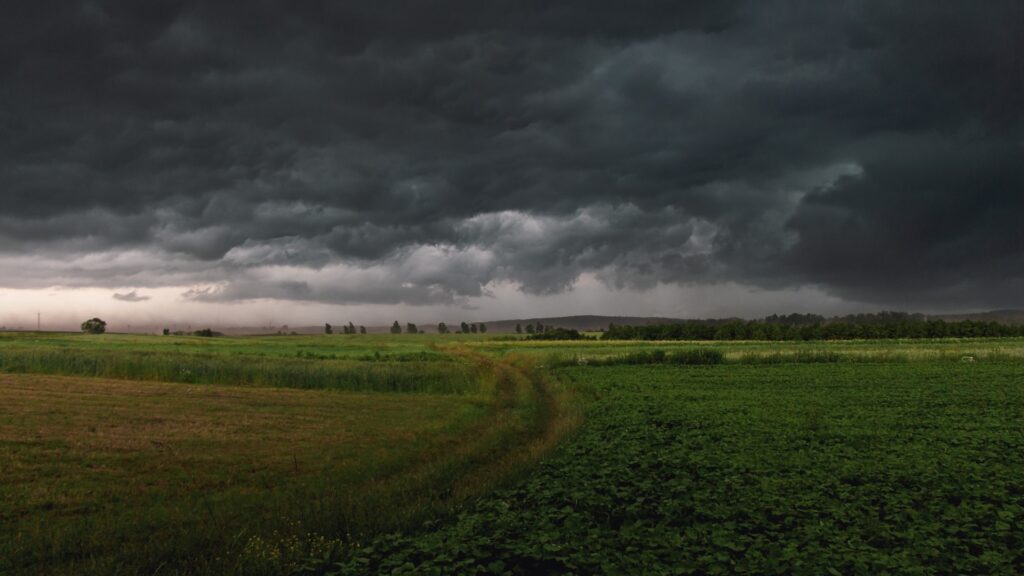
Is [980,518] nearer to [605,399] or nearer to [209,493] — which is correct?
[209,493]

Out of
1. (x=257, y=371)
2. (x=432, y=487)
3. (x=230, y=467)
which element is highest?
(x=257, y=371)

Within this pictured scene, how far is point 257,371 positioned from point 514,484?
30.0 metres

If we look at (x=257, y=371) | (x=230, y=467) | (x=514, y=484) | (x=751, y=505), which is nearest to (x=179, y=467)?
(x=230, y=467)

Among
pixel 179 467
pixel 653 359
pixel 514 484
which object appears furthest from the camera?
pixel 653 359

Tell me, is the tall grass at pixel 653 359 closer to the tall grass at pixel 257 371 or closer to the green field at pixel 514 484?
the tall grass at pixel 257 371

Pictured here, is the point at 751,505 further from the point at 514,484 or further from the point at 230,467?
the point at 230,467

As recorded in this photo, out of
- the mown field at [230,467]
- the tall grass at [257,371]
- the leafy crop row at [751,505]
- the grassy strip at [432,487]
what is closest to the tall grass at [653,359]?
the tall grass at [257,371]

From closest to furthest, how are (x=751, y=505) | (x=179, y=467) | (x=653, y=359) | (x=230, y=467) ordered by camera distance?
1. (x=751, y=505)
2. (x=179, y=467)
3. (x=230, y=467)
4. (x=653, y=359)

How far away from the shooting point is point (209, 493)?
523 inches

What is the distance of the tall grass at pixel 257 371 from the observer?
122ft

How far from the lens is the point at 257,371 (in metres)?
38.8

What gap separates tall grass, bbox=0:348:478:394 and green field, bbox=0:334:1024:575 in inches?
263

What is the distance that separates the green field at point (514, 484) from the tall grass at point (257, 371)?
6.68m

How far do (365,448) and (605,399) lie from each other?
14025 mm
